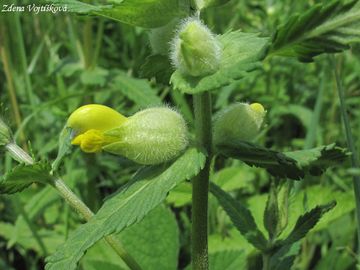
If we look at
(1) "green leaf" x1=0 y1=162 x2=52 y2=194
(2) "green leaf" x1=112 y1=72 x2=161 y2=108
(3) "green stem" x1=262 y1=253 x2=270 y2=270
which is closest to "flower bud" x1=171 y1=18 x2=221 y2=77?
(1) "green leaf" x1=0 y1=162 x2=52 y2=194

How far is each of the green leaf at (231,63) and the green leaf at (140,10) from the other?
0.11 m

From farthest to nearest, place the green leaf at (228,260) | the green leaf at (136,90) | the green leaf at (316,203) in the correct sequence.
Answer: the green leaf at (136,90) < the green leaf at (316,203) < the green leaf at (228,260)

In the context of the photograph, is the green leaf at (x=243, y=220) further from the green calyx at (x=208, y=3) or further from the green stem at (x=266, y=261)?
the green calyx at (x=208, y=3)

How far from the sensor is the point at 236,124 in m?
1.28

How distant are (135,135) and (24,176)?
0.86ft

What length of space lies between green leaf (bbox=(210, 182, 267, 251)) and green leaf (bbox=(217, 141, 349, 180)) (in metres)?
0.25

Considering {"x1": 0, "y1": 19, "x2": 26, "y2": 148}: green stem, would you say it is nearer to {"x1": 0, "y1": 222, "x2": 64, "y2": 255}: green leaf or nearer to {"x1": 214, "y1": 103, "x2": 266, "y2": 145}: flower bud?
{"x1": 0, "y1": 222, "x2": 64, "y2": 255}: green leaf

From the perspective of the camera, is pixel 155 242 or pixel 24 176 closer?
pixel 24 176

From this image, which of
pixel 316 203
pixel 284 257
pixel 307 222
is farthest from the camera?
pixel 316 203

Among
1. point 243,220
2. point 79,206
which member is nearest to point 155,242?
point 243,220

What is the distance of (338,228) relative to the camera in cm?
242

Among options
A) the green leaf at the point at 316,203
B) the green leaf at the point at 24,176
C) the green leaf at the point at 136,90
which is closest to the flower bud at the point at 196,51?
the green leaf at the point at 24,176

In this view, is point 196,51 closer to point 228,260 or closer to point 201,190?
point 201,190

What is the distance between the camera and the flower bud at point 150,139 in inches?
47.9
